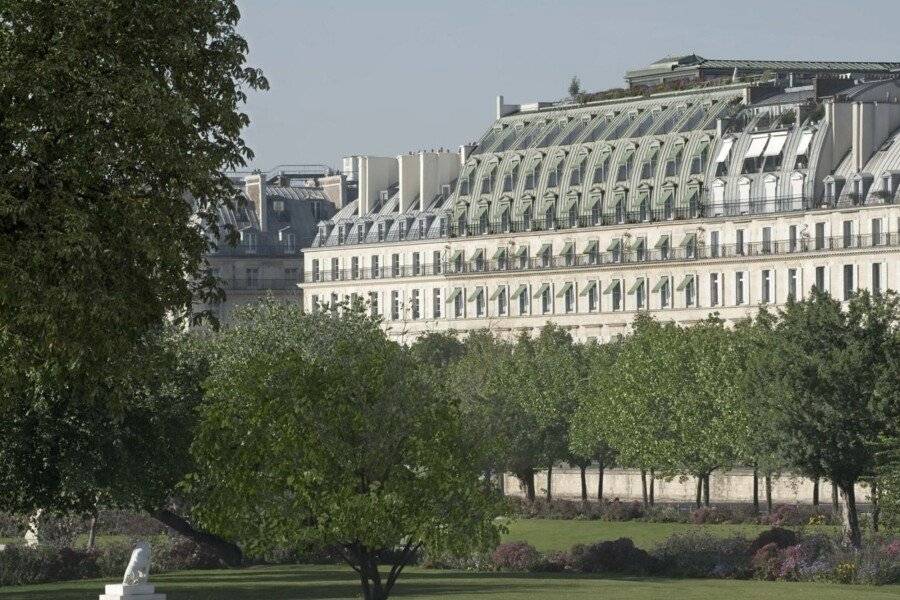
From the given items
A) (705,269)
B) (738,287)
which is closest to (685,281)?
(705,269)

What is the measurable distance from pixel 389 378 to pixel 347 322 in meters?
34.5

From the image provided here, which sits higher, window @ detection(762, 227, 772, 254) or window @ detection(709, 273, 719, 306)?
window @ detection(762, 227, 772, 254)

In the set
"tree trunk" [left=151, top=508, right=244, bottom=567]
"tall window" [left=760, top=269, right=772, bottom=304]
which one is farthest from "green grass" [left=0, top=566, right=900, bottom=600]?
"tall window" [left=760, top=269, right=772, bottom=304]

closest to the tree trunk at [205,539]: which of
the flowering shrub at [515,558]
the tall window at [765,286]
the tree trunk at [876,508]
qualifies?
the flowering shrub at [515,558]

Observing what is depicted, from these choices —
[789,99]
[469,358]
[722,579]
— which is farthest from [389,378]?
[789,99]

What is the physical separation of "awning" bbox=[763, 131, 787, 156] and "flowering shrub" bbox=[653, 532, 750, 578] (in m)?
96.8

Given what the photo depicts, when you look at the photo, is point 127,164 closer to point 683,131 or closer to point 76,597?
point 76,597

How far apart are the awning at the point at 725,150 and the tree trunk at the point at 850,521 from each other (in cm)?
9129

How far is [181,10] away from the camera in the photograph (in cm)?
4153

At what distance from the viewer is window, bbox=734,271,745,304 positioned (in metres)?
177

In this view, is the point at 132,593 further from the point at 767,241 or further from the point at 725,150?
the point at 725,150

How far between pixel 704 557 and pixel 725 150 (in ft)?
346

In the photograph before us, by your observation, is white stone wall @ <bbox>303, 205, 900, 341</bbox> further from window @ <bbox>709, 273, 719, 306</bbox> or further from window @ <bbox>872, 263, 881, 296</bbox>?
window @ <bbox>872, 263, 881, 296</bbox>

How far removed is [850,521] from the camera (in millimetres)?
84812
